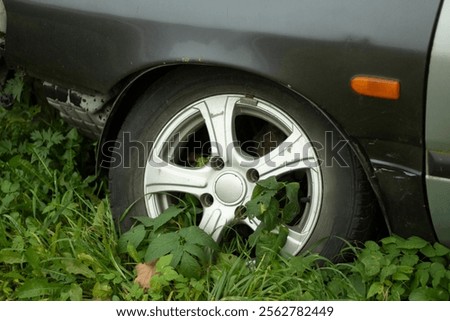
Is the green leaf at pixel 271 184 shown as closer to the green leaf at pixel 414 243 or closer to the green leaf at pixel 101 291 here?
the green leaf at pixel 414 243

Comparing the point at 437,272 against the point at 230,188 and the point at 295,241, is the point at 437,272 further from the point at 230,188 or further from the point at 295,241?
the point at 230,188

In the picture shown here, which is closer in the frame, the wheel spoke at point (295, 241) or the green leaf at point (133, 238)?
the wheel spoke at point (295, 241)

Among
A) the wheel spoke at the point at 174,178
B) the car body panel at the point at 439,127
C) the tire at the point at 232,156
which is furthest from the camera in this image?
the wheel spoke at the point at 174,178

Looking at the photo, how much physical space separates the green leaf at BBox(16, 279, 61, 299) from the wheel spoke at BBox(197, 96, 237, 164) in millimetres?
725

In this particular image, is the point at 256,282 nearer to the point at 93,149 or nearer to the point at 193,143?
the point at 193,143

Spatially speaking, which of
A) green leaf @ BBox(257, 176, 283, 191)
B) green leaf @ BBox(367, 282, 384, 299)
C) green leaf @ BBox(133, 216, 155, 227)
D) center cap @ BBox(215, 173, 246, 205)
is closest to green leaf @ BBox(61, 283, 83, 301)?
green leaf @ BBox(133, 216, 155, 227)

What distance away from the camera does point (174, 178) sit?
3.05 metres

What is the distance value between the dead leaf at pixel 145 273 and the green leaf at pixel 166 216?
5.9 inches

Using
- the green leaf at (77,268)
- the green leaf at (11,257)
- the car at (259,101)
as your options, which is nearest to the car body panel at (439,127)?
the car at (259,101)

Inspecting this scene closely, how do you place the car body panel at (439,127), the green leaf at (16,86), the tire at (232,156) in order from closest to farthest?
the car body panel at (439,127)
the tire at (232,156)
the green leaf at (16,86)

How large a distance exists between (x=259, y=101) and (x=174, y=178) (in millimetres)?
446

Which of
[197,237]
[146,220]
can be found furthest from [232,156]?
[146,220]

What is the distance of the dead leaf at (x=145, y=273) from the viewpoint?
114 inches
